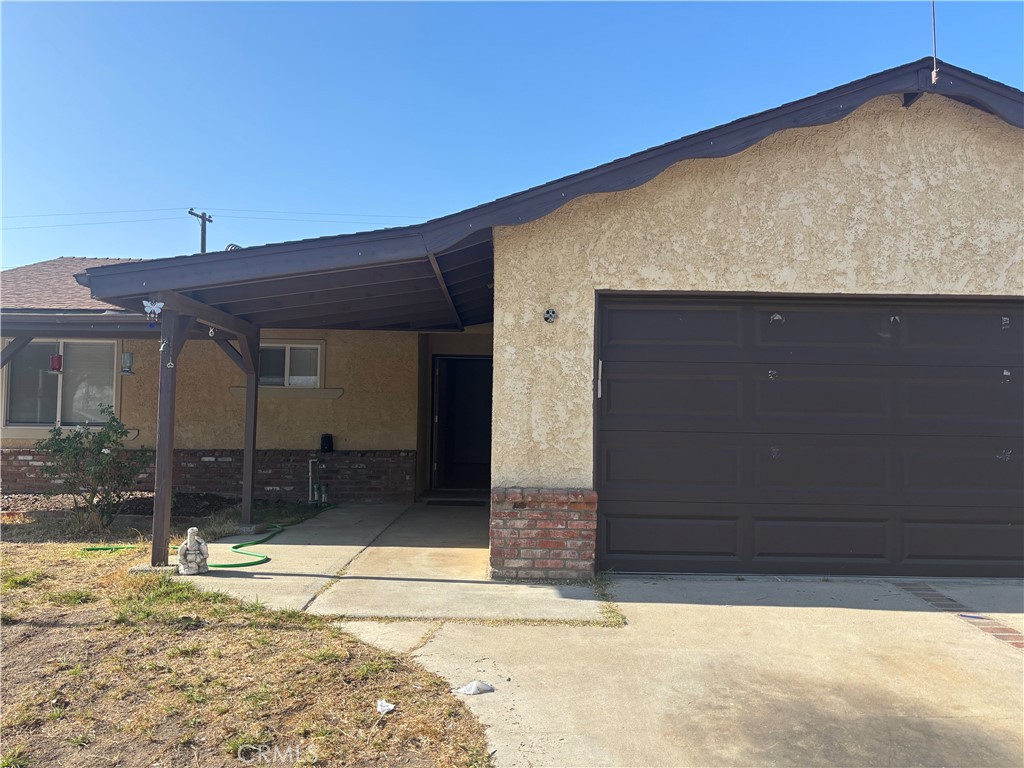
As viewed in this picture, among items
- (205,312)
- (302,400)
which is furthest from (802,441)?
(302,400)

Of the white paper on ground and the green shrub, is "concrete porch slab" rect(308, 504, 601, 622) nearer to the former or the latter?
the white paper on ground

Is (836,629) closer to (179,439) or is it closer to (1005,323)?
(1005,323)

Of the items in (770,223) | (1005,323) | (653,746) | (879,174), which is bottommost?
(653,746)

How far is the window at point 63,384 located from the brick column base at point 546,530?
8.21 meters

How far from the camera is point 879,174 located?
609 centimetres

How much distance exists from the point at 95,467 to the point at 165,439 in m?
2.48

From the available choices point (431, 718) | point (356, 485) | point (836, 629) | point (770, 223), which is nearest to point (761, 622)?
point (836, 629)

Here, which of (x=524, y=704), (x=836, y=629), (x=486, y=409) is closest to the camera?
(x=524, y=704)

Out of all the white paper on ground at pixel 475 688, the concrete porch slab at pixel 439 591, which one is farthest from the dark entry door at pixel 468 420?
the white paper on ground at pixel 475 688

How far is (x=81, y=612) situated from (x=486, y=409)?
42.5ft

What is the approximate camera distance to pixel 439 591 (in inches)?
224

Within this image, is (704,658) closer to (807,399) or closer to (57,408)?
(807,399)

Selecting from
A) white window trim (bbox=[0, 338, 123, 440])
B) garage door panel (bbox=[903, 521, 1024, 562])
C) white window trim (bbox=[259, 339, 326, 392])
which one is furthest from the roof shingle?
garage door panel (bbox=[903, 521, 1024, 562])

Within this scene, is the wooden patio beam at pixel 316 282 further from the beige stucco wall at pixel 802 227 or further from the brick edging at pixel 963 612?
the brick edging at pixel 963 612
